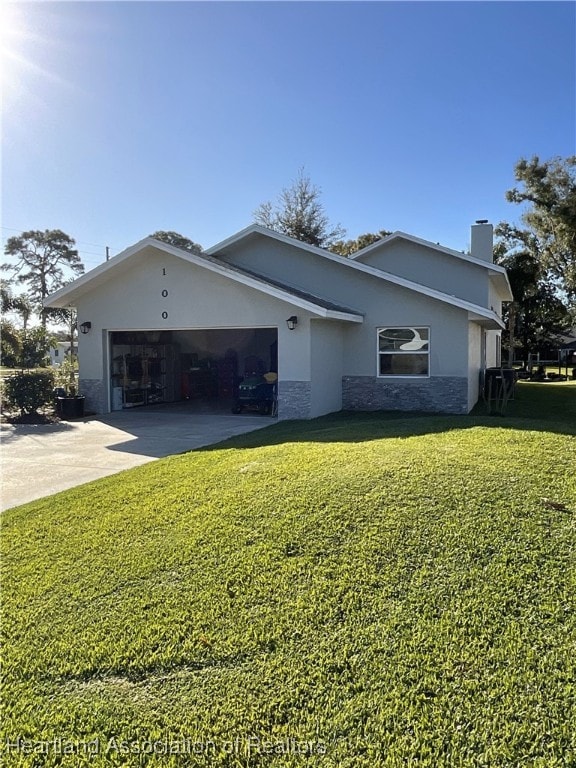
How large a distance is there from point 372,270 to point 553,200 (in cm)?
2330

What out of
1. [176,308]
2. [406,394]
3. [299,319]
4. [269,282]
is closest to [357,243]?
[269,282]

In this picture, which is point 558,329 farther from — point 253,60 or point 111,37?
point 111,37

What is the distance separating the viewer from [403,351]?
14.7m

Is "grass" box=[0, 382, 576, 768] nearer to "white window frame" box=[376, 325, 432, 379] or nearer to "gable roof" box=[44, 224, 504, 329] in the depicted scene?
"gable roof" box=[44, 224, 504, 329]

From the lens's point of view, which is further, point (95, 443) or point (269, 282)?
point (269, 282)

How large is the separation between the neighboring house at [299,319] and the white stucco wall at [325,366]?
29 mm

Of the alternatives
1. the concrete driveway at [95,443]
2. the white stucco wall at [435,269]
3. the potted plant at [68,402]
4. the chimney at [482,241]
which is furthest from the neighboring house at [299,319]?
the chimney at [482,241]

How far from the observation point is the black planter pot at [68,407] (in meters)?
14.8

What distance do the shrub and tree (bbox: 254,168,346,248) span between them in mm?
28855

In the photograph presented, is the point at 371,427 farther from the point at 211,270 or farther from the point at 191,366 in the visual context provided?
the point at 191,366

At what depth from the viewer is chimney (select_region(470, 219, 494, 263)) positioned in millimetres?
21531

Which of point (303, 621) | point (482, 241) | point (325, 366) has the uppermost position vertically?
point (482, 241)

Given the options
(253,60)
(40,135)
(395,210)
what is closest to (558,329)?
(395,210)

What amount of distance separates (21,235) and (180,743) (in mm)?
55381
